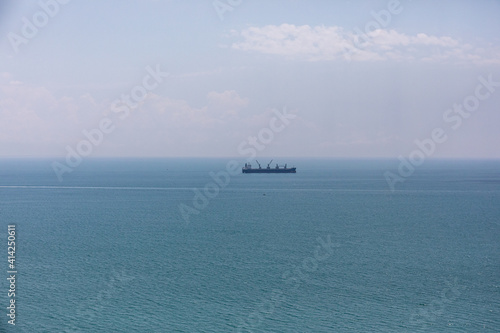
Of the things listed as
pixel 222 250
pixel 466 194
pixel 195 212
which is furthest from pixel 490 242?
pixel 466 194

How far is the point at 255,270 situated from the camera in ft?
110

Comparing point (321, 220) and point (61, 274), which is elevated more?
point (321, 220)

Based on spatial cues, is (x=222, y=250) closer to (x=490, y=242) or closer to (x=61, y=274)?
(x=61, y=274)

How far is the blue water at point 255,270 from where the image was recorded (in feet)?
82.1

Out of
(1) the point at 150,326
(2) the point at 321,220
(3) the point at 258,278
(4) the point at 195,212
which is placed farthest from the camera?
(4) the point at 195,212

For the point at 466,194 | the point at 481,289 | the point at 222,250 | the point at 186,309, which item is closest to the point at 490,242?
the point at 481,289

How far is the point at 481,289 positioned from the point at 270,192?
64.0 meters

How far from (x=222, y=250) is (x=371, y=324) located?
58.1 feet

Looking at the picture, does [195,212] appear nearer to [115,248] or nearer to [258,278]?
[115,248]

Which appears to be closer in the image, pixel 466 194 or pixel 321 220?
pixel 321 220

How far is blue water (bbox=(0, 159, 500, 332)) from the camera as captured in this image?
25016mm

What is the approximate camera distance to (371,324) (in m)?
24.2

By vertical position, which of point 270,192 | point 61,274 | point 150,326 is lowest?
point 150,326

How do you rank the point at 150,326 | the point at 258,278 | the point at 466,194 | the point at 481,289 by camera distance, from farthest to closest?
the point at 466,194
the point at 258,278
the point at 481,289
the point at 150,326
